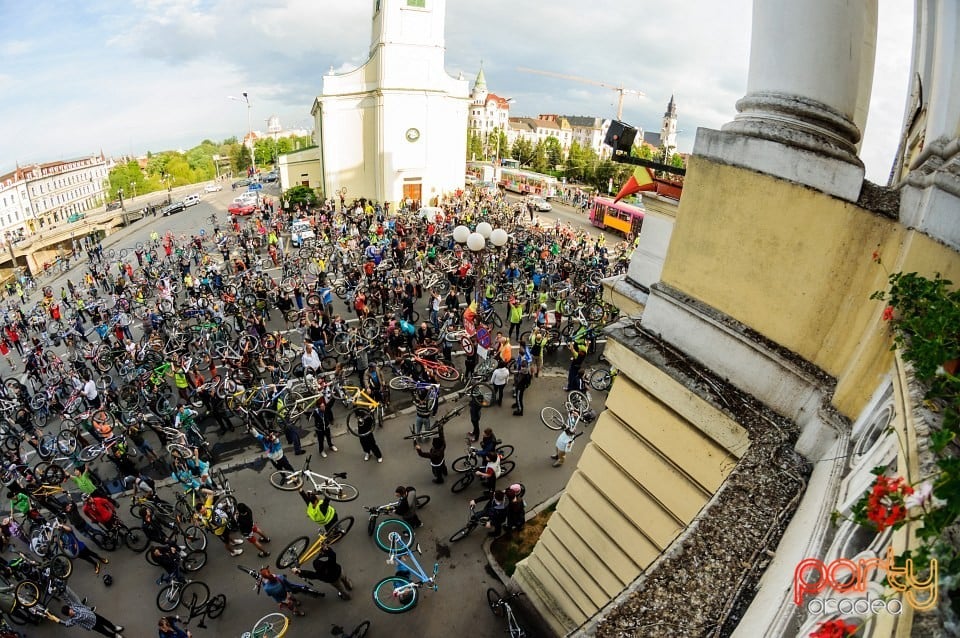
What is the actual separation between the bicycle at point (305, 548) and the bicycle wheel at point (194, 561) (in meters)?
1.72

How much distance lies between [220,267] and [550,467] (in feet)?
78.9

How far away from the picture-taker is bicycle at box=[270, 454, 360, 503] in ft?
35.8

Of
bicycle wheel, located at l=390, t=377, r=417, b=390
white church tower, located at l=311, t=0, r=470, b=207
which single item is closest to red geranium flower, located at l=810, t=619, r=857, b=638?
bicycle wheel, located at l=390, t=377, r=417, b=390

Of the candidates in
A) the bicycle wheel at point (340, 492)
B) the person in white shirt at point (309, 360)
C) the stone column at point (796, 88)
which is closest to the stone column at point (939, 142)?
the stone column at point (796, 88)

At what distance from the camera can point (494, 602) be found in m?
8.84

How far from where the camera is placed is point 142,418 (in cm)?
1288

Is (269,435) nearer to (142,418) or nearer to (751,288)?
(142,418)

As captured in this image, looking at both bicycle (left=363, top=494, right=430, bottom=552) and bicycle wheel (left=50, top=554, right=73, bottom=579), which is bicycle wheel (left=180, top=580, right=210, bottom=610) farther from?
bicycle (left=363, top=494, right=430, bottom=552)

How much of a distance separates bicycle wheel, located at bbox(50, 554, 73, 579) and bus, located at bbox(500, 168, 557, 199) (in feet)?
181

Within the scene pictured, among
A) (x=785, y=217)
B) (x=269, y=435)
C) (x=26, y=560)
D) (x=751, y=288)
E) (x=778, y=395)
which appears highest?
(x=785, y=217)

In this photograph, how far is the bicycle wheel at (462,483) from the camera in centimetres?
1138

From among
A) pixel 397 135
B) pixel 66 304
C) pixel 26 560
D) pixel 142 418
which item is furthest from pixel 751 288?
pixel 397 135

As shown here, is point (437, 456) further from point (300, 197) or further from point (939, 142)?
point (300, 197)

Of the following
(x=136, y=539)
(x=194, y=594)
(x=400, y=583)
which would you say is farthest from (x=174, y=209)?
(x=400, y=583)
